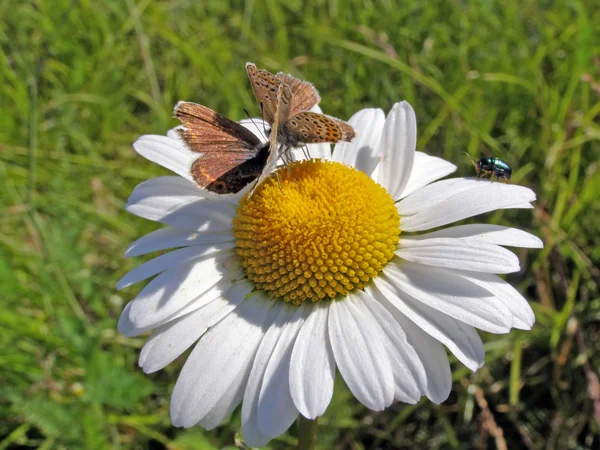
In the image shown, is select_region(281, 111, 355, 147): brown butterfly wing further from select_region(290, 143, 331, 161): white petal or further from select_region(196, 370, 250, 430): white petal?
select_region(196, 370, 250, 430): white petal

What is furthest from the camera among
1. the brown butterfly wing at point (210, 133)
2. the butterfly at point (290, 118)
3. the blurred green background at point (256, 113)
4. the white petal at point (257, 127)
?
the blurred green background at point (256, 113)

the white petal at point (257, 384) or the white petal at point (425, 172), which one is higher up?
the white petal at point (425, 172)

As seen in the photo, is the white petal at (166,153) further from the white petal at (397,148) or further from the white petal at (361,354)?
the white petal at (361,354)

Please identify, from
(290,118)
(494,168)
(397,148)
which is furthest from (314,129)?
(494,168)

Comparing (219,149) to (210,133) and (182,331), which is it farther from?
(182,331)

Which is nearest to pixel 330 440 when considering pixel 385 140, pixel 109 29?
pixel 385 140

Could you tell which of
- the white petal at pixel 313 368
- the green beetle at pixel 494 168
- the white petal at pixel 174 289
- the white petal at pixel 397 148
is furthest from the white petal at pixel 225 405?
the green beetle at pixel 494 168

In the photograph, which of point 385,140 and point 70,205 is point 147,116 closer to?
point 70,205
